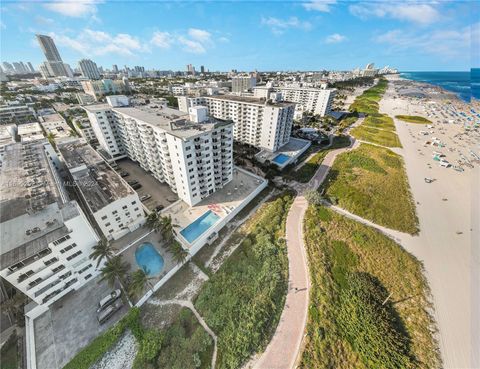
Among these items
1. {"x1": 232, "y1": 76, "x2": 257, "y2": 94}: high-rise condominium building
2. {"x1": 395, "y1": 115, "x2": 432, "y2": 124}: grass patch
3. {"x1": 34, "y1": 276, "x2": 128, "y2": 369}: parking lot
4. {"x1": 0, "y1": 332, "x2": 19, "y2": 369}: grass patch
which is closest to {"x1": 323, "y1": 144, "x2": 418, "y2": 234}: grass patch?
{"x1": 34, "y1": 276, "x2": 128, "y2": 369}: parking lot

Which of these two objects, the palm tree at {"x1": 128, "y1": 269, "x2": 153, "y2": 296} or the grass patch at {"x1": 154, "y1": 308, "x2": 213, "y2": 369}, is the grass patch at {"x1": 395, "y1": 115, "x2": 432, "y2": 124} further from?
the palm tree at {"x1": 128, "y1": 269, "x2": 153, "y2": 296}

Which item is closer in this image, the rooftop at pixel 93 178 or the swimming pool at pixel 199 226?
the rooftop at pixel 93 178

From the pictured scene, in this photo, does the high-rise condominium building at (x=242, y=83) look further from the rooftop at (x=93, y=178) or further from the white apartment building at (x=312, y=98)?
the rooftop at (x=93, y=178)

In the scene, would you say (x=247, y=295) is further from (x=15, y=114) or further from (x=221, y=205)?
(x=15, y=114)

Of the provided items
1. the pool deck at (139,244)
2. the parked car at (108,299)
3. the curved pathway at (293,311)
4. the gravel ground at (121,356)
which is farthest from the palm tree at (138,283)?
the curved pathway at (293,311)

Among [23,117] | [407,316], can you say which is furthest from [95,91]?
[407,316]
